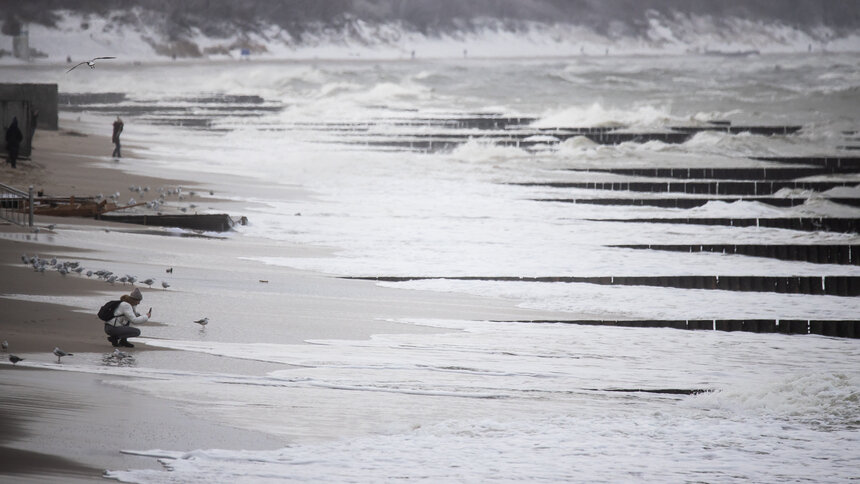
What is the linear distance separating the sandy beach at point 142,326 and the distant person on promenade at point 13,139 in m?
8.07

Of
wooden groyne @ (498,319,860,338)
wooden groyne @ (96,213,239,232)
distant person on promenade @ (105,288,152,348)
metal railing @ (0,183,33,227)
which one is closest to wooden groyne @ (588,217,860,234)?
wooden groyne @ (96,213,239,232)

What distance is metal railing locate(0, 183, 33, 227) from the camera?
1930 centimetres

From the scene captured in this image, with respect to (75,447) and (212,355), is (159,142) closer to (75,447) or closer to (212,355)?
(212,355)

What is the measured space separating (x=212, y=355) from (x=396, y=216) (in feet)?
51.8

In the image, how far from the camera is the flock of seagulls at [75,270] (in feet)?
47.7

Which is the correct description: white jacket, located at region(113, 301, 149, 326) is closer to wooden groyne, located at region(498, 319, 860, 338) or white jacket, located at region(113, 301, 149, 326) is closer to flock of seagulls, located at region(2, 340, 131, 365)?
flock of seagulls, located at region(2, 340, 131, 365)

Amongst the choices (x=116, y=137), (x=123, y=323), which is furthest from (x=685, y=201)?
(x=123, y=323)

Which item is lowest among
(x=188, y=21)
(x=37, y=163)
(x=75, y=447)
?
(x=75, y=447)

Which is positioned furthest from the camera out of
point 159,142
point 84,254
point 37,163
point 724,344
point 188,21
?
point 188,21

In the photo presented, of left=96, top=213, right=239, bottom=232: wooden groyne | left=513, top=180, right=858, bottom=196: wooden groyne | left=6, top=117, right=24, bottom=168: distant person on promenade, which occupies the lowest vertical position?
left=96, top=213, right=239, bottom=232: wooden groyne

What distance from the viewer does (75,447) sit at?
26.1 ft

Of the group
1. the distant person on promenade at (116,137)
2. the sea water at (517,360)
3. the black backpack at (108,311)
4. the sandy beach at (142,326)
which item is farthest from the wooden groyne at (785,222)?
the distant person on promenade at (116,137)

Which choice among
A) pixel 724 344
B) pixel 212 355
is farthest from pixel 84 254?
pixel 724 344

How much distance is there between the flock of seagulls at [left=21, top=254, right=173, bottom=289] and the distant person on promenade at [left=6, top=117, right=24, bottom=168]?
44.6 feet
